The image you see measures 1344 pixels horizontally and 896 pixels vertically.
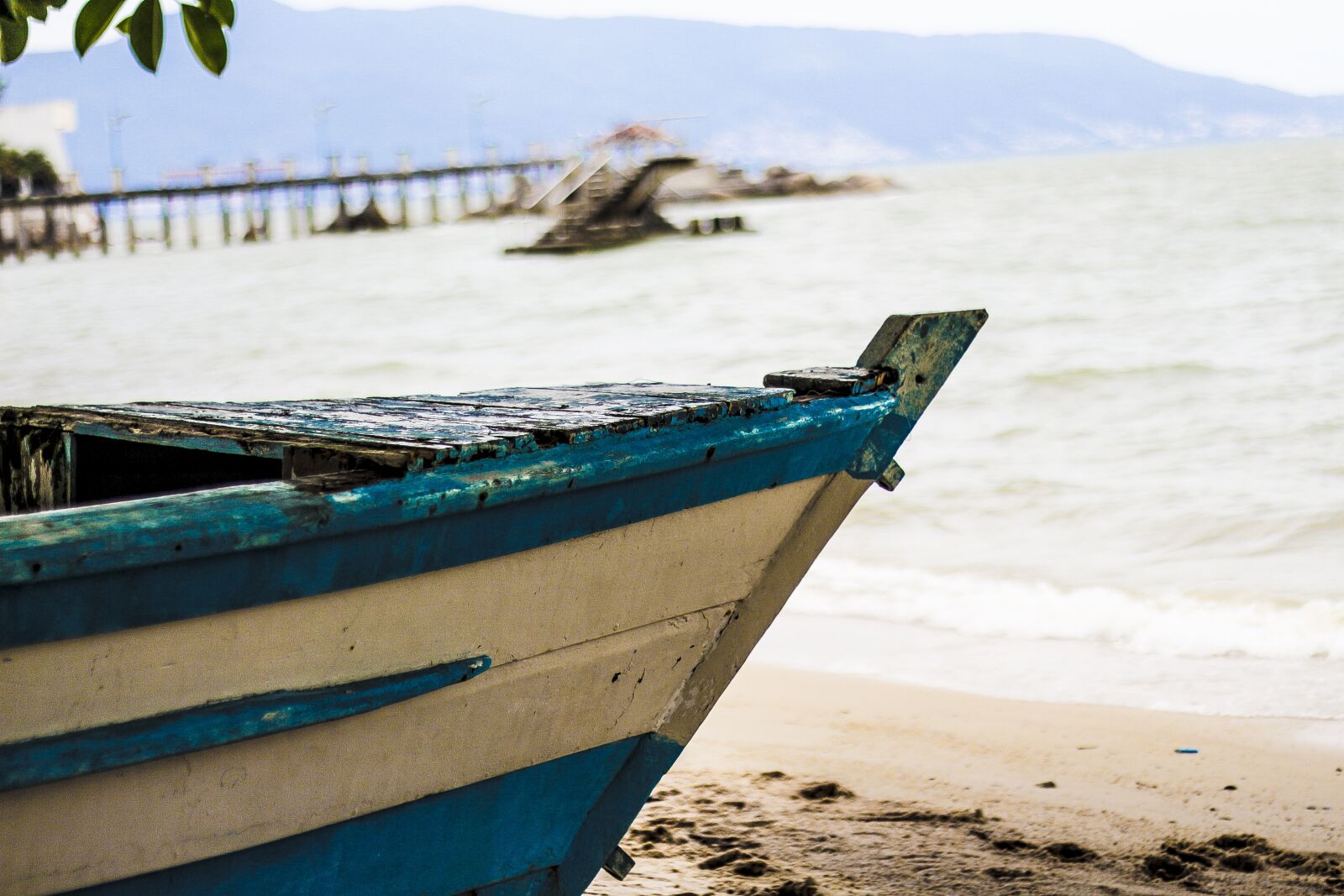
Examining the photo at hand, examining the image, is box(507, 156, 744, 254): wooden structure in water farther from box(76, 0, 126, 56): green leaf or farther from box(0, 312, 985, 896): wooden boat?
box(76, 0, 126, 56): green leaf

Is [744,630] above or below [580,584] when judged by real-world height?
below

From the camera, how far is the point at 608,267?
30750 mm

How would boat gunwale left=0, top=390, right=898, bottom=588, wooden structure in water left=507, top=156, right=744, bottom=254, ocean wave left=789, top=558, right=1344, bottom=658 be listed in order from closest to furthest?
boat gunwale left=0, top=390, right=898, bottom=588
ocean wave left=789, top=558, right=1344, bottom=658
wooden structure in water left=507, top=156, right=744, bottom=254

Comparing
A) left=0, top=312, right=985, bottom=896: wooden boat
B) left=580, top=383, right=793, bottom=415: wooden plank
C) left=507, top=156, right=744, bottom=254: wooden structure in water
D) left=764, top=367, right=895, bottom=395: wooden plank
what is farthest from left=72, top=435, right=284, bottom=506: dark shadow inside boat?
left=507, top=156, right=744, bottom=254: wooden structure in water

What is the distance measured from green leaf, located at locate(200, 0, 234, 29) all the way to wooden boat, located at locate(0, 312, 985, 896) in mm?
671

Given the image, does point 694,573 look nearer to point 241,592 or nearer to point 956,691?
point 241,592

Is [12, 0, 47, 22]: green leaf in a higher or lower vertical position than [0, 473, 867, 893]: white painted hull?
higher

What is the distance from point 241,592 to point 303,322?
855 inches

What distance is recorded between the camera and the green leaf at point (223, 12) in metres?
2.17

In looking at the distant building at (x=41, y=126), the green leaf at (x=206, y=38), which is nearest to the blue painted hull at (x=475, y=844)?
the green leaf at (x=206, y=38)

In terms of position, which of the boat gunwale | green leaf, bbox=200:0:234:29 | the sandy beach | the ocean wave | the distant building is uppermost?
the distant building

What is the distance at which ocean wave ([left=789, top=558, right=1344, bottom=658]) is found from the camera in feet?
18.4

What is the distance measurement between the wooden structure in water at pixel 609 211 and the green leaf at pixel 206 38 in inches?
1276

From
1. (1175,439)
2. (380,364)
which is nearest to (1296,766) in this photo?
(1175,439)
